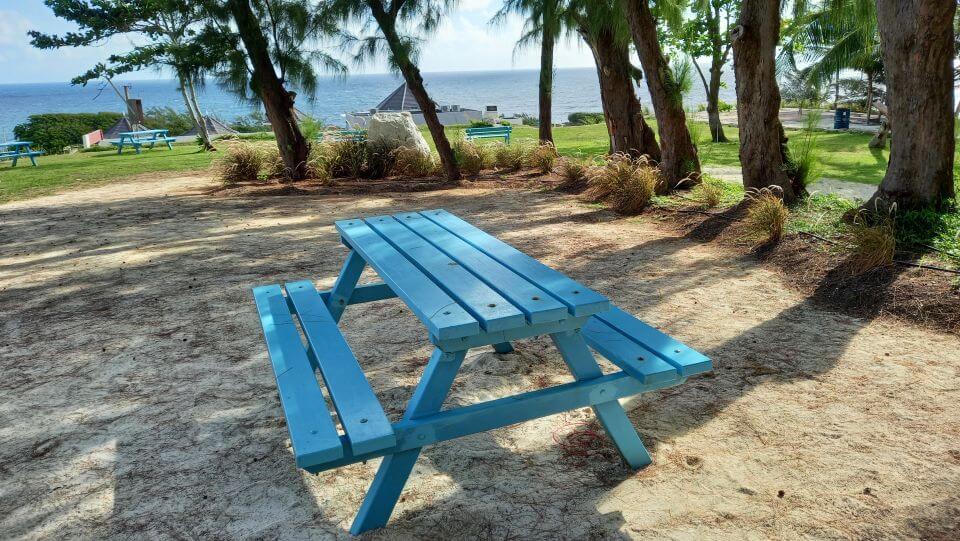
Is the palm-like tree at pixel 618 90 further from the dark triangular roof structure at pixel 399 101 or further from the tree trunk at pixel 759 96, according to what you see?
the dark triangular roof structure at pixel 399 101

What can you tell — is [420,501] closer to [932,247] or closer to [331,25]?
[932,247]

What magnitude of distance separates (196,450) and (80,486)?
438mm

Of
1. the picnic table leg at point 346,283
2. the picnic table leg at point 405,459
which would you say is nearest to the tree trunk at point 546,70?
the picnic table leg at point 346,283

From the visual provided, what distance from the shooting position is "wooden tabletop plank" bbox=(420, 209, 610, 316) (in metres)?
2.29

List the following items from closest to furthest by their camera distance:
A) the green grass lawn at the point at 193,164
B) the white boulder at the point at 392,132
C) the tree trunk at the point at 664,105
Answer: the tree trunk at the point at 664,105, the green grass lawn at the point at 193,164, the white boulder at the point at 392,132

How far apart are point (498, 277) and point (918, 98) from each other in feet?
15.4

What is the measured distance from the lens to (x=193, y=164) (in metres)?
15.7

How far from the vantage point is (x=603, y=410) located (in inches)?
103

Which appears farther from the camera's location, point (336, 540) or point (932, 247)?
point (932, 247)

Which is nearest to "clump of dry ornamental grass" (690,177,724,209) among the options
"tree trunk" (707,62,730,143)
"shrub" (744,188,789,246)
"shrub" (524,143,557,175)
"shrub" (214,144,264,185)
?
"shrub" (744,188,789,246)

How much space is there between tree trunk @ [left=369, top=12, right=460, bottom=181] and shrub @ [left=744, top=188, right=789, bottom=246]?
6.12m

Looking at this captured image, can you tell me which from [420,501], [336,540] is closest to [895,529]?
[420,501]

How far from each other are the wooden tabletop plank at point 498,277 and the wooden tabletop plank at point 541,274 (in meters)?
0.03

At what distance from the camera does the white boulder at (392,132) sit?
12.6 m
